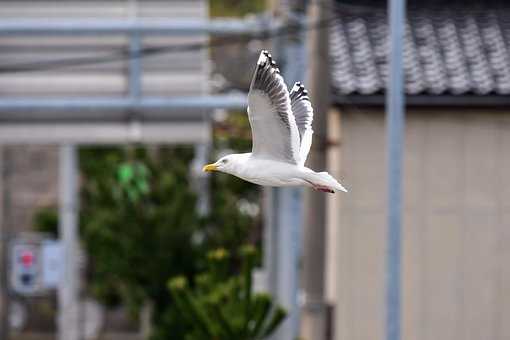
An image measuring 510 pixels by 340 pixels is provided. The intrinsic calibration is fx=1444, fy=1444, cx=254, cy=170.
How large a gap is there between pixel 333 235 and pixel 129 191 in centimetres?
609

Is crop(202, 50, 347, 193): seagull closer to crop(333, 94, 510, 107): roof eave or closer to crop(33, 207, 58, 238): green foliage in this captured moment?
crop(333, 94, 510, 107): roof eave

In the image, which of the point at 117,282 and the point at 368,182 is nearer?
the point at 368,182

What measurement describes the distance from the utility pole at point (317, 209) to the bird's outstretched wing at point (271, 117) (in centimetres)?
433

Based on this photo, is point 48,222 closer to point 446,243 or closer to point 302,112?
point 446,243

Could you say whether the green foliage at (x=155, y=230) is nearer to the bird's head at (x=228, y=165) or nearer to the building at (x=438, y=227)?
the building at (x=438, y=227)

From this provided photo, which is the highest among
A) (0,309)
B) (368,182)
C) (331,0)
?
(331,0)

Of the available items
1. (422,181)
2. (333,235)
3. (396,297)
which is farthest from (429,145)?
(396,297)

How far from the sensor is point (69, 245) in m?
19.0

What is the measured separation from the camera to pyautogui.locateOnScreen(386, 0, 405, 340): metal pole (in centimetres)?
1030

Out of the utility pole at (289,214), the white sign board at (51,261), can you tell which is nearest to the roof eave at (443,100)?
the utility pole at (289,214)

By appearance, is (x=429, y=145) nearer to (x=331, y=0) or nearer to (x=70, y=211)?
(x=331, y=0)

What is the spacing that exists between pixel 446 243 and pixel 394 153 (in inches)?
105

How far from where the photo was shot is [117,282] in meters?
20.6

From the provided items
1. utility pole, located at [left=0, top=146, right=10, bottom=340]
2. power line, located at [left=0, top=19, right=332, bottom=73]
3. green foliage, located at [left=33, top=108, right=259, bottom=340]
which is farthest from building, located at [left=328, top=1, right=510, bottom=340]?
utility pole, located at [left=0, top=146, right=10, bottom=340]
